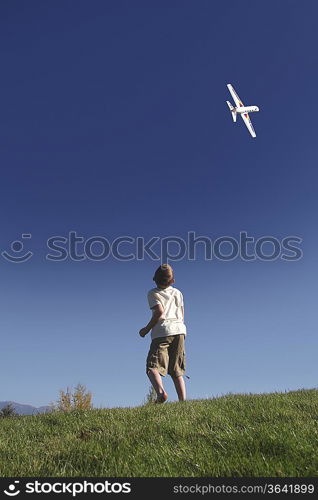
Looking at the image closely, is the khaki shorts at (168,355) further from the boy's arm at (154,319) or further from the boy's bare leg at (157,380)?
the boy's arm at (154,319)

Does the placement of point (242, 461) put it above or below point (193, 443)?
below

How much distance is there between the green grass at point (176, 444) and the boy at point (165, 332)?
1.75 metres

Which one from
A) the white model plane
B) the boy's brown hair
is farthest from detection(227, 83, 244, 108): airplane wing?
the boy's brown hair

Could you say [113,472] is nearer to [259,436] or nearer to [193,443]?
[193,443]

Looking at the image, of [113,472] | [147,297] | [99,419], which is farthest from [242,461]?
[147,297]

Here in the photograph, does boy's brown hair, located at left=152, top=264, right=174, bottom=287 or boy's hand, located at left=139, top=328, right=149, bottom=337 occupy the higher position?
boy's brown hair, located at left=152, top=264, right=174, bottom=287

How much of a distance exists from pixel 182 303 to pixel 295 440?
4758 mm

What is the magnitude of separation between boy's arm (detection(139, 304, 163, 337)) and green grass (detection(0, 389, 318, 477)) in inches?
77.8

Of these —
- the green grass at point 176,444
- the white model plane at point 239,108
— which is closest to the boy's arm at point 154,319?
the green grass at point 176,444

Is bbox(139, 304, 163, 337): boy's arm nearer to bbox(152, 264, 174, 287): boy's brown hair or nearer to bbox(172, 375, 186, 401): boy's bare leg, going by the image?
bbox(152, 264, 174, 287): boy's brown hair

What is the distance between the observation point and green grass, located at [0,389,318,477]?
3805 mm

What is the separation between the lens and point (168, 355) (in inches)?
348

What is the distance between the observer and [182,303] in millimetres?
8883
